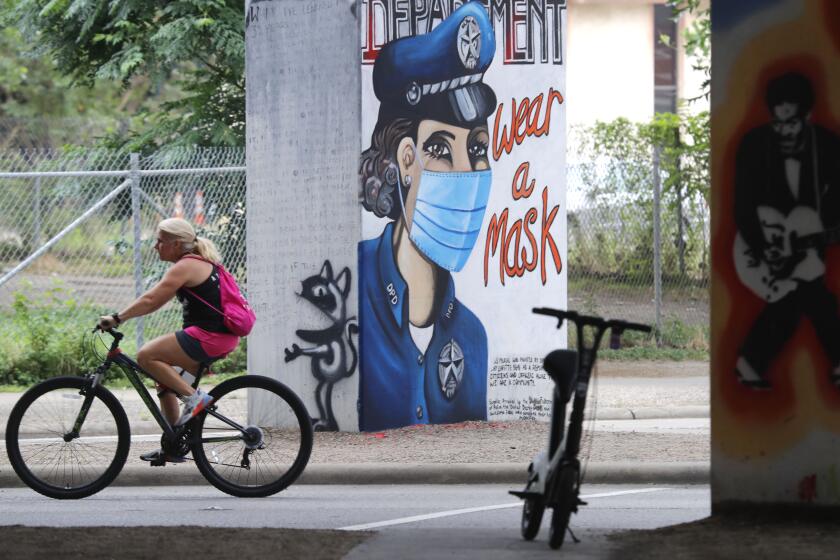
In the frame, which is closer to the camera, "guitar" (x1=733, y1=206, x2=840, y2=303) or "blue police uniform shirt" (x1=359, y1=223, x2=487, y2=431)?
"guitar" (x1=733, y1=206, x2=840, y2=303)

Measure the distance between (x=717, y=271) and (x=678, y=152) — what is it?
40.3 feet

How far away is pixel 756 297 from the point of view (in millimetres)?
7012

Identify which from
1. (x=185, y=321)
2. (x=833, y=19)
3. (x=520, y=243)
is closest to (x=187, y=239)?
(x=185, y=321)

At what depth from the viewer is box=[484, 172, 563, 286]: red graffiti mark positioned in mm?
12141

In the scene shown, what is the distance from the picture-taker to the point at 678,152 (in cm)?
1914

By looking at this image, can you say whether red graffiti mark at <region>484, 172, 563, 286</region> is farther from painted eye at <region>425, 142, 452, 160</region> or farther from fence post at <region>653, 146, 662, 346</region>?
fence post at <region>653, 146, 662, 346</region>

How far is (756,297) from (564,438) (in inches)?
42.6

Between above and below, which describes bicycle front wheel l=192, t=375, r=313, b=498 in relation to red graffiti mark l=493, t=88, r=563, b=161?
below

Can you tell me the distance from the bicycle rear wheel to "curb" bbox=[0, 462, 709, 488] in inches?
27.2

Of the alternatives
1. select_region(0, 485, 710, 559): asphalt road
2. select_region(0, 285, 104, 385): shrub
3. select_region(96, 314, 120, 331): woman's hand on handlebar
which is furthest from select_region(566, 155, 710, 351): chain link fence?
select_region(96, 314, 120, 331): woman's hand on handlebar

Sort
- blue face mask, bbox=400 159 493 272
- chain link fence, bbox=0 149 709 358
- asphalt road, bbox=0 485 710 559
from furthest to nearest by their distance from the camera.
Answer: chain link fence, bbox=0 149 709 358 → blue face mask, bbox=400 159 493 272 → asphalt road, bbox=0 485 710 559

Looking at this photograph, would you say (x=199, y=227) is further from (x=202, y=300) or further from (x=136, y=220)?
(x=202, y=300)

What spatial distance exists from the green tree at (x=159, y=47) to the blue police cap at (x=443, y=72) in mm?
6281

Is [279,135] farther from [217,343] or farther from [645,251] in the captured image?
[645,251]
